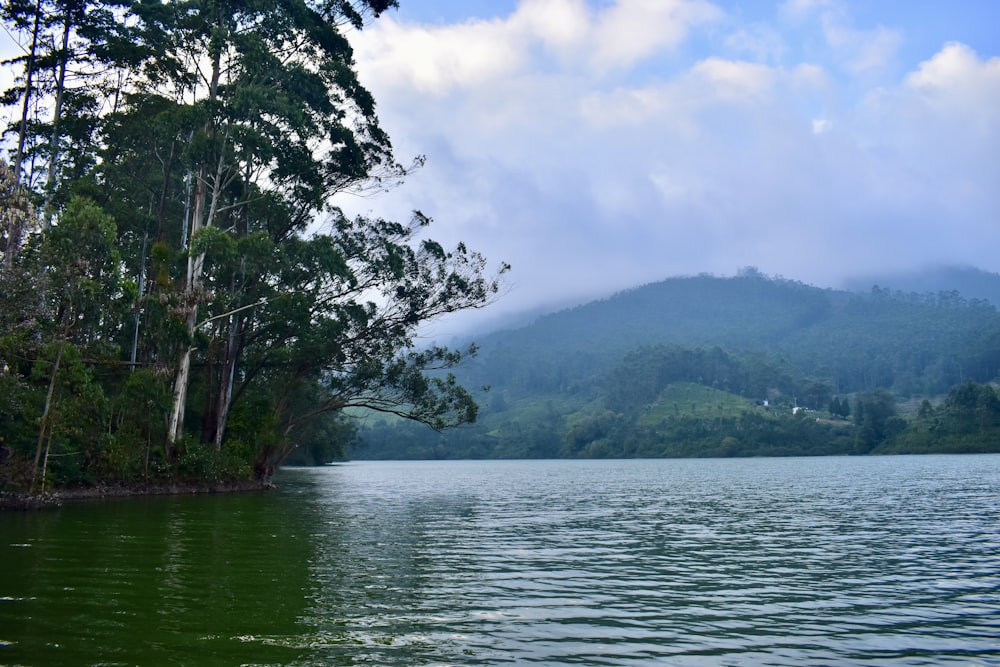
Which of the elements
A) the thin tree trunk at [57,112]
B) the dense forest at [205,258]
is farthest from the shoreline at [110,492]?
the thin tree trunk at [57,112]

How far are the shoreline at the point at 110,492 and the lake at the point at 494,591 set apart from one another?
62.5 inches

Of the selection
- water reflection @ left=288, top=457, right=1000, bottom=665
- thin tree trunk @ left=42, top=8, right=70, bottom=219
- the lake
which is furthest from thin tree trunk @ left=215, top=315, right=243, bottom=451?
water reflection @ left=288, top=457, right=1000, bottom=665

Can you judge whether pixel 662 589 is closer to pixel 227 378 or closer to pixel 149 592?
pixel 149 592

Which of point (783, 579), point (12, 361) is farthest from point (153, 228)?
point (783, 579)

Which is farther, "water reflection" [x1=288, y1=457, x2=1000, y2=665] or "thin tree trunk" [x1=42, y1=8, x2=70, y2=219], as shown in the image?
"thin tree trunk" [x1=42, y1=8, x2=70, y2=219]

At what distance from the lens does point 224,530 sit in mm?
23531

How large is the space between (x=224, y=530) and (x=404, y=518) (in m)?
8.18

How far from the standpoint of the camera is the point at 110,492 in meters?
37.6

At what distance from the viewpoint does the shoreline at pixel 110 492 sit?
28.4m

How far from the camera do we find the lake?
987 centimetres

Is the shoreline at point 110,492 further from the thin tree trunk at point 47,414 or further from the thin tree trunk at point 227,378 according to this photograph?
the thin tree trunk at point 227,378

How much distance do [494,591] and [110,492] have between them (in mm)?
30338

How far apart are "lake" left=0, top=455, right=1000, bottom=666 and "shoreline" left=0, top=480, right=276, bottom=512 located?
1.59 m

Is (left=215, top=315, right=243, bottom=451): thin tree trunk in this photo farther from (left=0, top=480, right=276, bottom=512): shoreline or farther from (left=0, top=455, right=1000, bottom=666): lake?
(left=0, top=455, right=1000, bottom=666): lake
